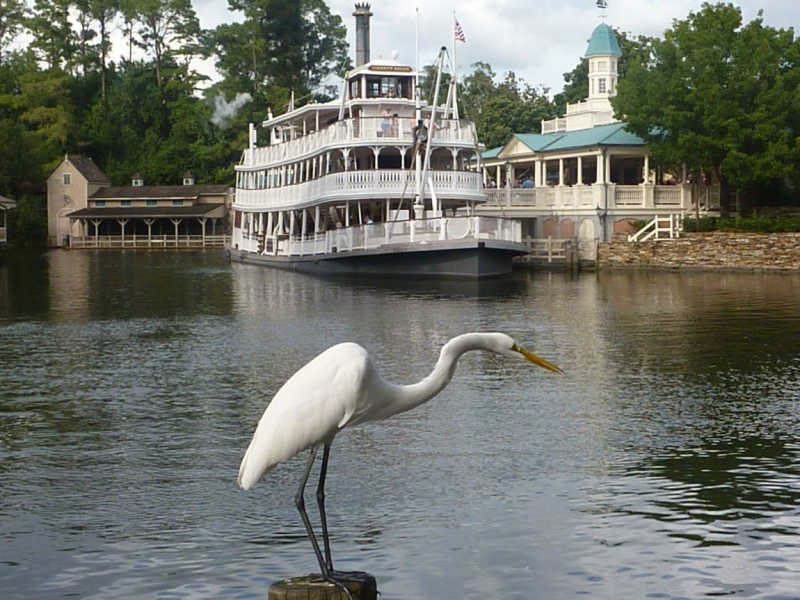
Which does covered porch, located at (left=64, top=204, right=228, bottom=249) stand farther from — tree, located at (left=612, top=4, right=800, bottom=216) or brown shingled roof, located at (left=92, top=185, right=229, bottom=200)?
tree, located at (left=612, top=4, right=800, bottom=216)

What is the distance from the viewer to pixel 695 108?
5194 centimetres

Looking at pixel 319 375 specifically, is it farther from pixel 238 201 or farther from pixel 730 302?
pixel 238 201

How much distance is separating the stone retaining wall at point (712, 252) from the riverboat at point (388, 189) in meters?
6.92

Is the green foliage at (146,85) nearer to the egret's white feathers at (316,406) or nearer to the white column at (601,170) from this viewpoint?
the white column at (601,170)

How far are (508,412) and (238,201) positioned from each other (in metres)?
52.0

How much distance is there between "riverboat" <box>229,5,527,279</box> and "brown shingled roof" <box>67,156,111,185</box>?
4319cm

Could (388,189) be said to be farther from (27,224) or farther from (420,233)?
(27,224)

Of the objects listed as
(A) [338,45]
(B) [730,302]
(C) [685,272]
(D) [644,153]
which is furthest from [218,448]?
(A) [338,45]

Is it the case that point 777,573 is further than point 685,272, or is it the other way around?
point 685,272

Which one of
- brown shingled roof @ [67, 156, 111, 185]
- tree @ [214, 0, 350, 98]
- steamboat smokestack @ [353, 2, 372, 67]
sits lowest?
brown shingled roof @ [67, 156, 111, 185]

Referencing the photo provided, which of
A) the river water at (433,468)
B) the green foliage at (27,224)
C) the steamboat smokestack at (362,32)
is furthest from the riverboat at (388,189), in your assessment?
the green foliage at (27,224)

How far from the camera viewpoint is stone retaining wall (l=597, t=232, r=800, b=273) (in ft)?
155

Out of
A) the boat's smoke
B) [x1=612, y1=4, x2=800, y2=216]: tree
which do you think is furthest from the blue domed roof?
the boat's smoke

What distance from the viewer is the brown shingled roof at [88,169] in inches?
3752
